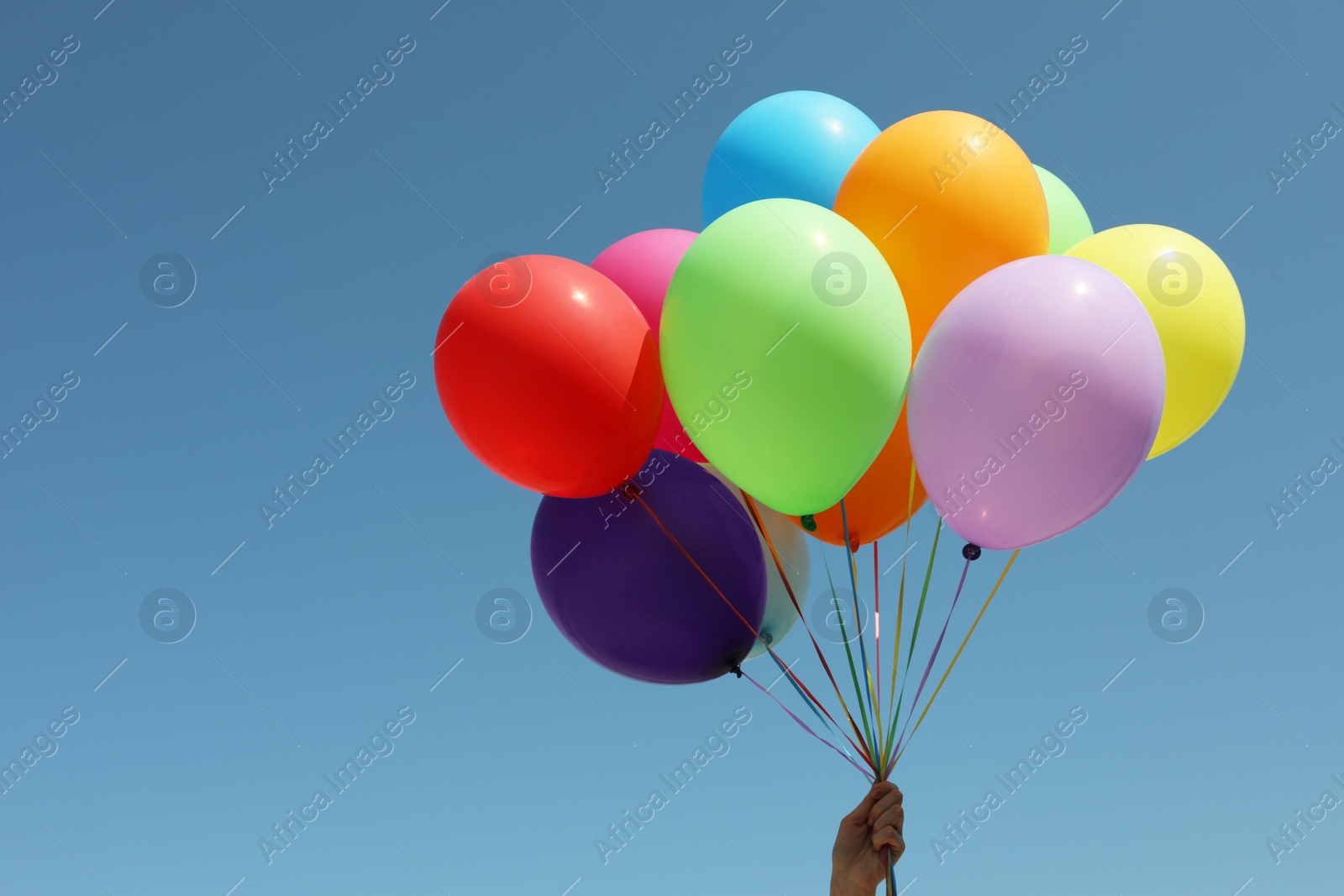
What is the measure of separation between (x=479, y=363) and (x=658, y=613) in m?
1.58

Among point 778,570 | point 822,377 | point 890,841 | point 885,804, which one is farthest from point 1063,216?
point 890,841

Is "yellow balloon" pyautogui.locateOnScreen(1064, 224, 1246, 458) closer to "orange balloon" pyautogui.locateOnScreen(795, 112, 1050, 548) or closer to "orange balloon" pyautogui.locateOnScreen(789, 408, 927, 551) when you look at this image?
"orange balloon" pyautogui.locateOnScreen(795, 112, 1050, 548)

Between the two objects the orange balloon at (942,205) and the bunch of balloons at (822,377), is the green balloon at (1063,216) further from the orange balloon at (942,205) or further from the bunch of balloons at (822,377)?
the orange balloon at (942,205)

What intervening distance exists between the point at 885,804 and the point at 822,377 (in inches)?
79.2

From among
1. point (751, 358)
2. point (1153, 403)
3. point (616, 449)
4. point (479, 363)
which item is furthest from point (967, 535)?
point (479, 363)

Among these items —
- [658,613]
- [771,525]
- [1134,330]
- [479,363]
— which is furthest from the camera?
[771,525]

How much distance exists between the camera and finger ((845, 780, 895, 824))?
5.02 m

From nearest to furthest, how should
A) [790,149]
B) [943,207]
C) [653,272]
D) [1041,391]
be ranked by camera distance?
[1041,391], [943,207], [653,272], [790,149]

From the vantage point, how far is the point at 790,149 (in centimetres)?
613

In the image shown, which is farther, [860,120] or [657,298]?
[860,120]

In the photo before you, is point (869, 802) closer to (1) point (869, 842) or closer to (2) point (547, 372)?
(1) point (869, 842)

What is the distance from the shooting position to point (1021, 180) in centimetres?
533

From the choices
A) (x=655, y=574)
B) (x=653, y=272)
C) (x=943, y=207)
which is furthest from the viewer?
(x=653, y=272)

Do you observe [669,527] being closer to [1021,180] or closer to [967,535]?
[967,535]
